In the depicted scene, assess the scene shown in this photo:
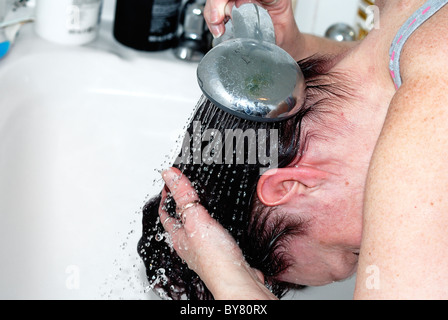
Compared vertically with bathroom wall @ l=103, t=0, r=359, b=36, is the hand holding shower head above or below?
above

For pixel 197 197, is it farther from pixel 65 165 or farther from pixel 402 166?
pixel 65 165

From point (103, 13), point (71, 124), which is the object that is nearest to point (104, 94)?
point (71, 124)

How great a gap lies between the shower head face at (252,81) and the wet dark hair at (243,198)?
0.05 metres

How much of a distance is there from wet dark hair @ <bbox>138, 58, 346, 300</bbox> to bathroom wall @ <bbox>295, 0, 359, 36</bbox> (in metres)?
0.57

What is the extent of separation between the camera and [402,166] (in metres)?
0.67

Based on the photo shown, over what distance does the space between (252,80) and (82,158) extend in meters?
0.69

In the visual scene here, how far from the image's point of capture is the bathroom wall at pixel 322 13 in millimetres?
1513

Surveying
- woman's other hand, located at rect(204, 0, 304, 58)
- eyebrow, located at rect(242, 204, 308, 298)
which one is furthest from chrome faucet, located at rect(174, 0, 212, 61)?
eyebrow, located at rect(242, 204, 308, 298)

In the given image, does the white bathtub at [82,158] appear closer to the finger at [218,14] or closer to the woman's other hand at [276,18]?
the woman's other hand at [276,18]

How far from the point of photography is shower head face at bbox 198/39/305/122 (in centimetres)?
79

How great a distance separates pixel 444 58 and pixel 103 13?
977mm

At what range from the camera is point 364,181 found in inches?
34.4

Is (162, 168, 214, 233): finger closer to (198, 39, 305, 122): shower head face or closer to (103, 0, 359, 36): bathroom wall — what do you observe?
(198, 39, 305, 122): shower head face

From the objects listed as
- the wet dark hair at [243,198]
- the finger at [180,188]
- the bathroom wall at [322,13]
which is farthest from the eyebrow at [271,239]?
the bathroom wall at [322,13]
